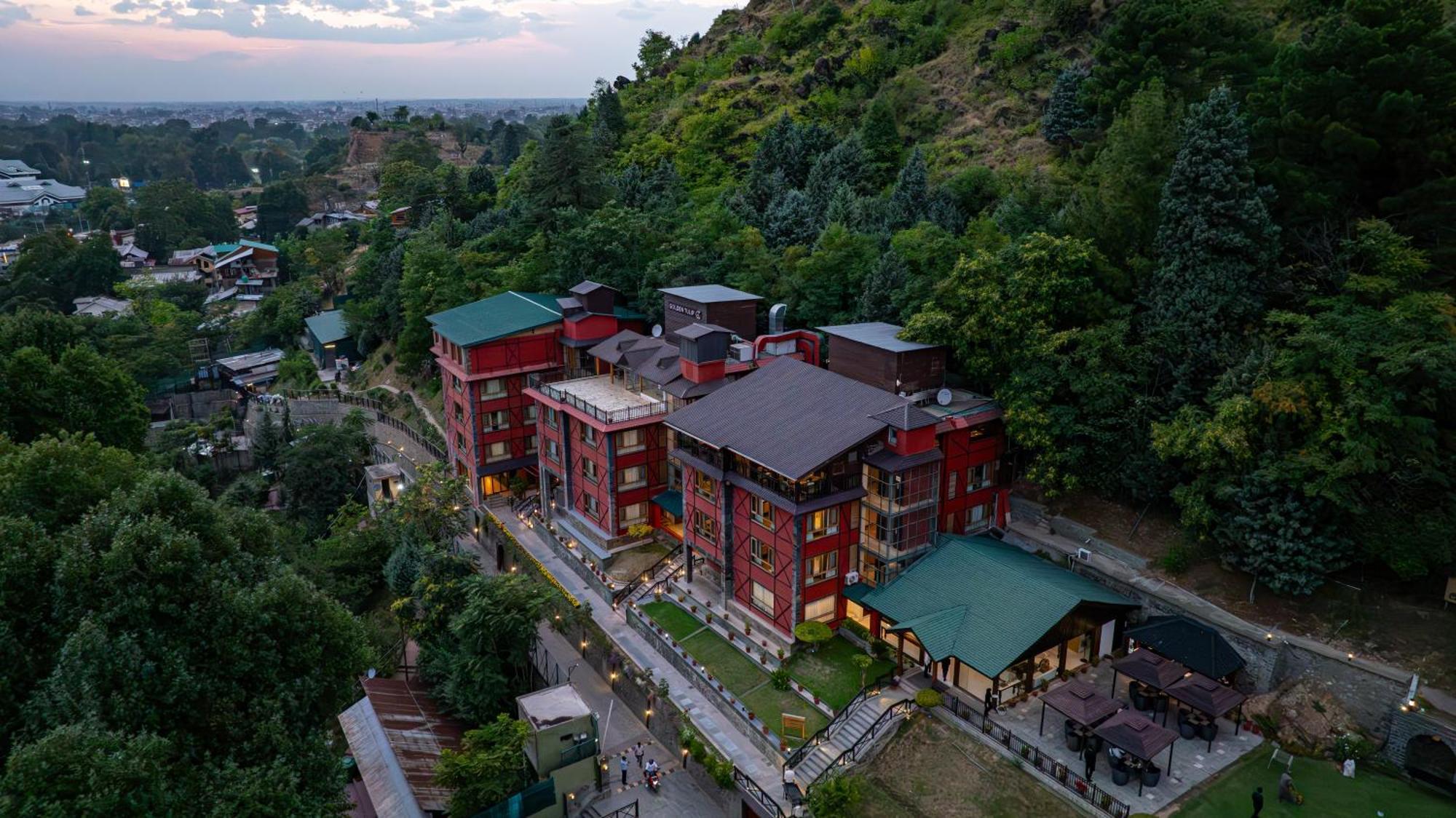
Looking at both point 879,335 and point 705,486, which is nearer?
point 705,486

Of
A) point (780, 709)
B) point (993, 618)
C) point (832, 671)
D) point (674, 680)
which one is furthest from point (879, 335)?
point (674, 680)

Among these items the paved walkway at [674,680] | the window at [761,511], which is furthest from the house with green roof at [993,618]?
the paved walkway at [674,680]

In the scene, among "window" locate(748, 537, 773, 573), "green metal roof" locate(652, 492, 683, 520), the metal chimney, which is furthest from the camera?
the metal chimney

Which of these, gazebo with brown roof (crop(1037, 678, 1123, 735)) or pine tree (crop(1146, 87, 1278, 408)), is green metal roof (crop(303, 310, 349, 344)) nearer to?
pine tree (crop(1146, 87, 1278, 408))

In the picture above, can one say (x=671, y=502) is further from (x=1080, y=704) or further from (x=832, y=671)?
(x=1080, y=704)

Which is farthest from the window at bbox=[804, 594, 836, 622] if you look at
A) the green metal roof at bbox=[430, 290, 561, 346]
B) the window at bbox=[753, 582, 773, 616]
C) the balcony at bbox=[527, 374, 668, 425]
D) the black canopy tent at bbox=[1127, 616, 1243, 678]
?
the green metal roof at bbox=[430, 290, 561, 346]

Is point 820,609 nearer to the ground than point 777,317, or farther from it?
nearer to the ground

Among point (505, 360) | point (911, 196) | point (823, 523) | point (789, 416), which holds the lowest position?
point (823, 523)

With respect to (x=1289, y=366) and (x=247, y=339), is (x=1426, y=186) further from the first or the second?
(x=247, y=339)
